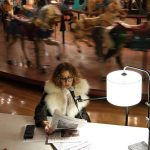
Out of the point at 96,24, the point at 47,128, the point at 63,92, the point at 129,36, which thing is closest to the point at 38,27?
the point at 96,24

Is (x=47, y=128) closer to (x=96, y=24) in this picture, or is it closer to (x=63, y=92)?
(x=63, y=92)

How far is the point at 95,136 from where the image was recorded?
3.05 metres

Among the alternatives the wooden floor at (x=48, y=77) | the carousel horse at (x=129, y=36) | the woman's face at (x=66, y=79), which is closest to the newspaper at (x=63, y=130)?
the woman's face at (x=66, y=79)

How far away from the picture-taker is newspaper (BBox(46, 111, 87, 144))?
302 cm

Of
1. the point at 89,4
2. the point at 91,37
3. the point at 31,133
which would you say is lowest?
the point at 31,133

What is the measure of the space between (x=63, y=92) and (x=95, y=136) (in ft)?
1.95

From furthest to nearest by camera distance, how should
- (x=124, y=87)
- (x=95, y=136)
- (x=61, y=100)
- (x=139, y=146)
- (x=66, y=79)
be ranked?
(x=61, y=100), (x=66, y=79), (x=95, y=136), (x=139, y=146), (x=124, y=87)

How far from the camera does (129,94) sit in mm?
2590

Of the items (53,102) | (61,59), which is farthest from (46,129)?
(61,59)

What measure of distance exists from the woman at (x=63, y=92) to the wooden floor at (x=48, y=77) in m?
1.56

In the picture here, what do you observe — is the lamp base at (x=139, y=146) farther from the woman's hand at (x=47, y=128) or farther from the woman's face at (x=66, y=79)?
the woman's face at (x=66, y=79)

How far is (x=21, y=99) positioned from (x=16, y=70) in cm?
110

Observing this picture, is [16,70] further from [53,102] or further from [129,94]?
[129,94]

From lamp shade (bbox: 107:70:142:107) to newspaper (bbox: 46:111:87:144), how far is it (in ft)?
1.92
